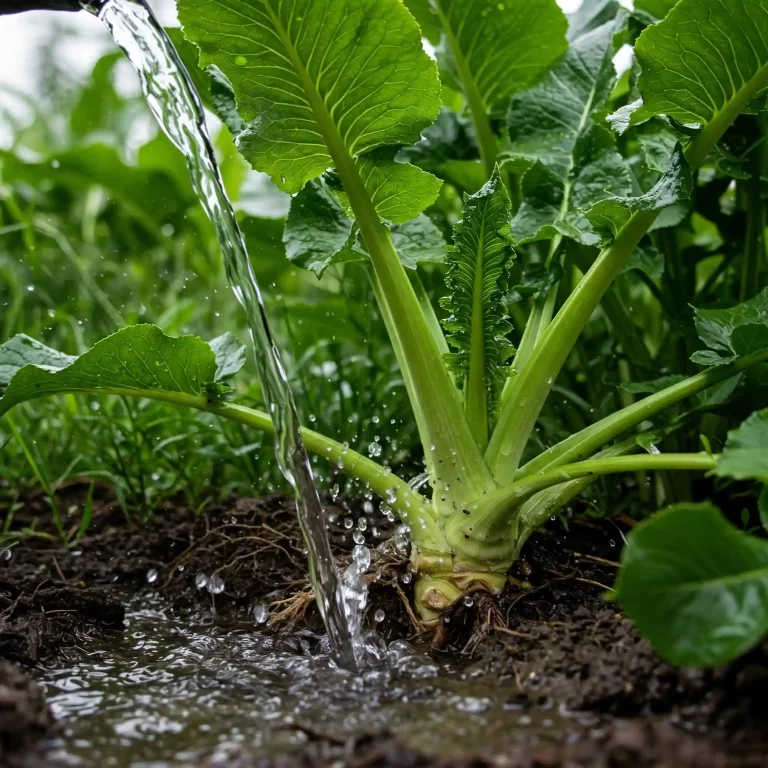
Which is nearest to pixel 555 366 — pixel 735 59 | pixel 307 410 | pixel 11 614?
pixel 735 59

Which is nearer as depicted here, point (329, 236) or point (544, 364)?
point (544, 364)

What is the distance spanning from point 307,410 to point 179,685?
0.85 meters

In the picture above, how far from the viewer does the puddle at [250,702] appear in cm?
88

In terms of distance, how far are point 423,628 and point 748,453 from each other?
1.79 ft

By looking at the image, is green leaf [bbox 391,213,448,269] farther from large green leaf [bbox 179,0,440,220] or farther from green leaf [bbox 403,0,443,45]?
green leaf [bbox 403,0,443,45]

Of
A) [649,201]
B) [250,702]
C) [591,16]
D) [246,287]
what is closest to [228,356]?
[246,287]

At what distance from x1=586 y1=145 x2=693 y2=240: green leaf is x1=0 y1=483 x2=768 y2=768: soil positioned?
505mm

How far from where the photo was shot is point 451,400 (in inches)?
47.9

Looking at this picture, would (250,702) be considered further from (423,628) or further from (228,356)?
(228,356)

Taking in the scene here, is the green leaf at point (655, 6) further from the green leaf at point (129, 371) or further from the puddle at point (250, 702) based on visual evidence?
the puddle at point (250, 702)

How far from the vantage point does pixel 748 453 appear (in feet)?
2.79

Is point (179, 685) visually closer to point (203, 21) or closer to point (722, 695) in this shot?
point (722, 695)

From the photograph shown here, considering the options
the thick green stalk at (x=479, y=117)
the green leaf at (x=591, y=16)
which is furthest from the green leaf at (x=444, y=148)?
the green leaf at (x=591, y=16)

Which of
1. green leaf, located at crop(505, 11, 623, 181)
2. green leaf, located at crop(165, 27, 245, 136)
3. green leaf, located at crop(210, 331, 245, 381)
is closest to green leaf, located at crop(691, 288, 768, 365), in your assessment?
green leaf, located at crop(505, 11, 623, 181)
